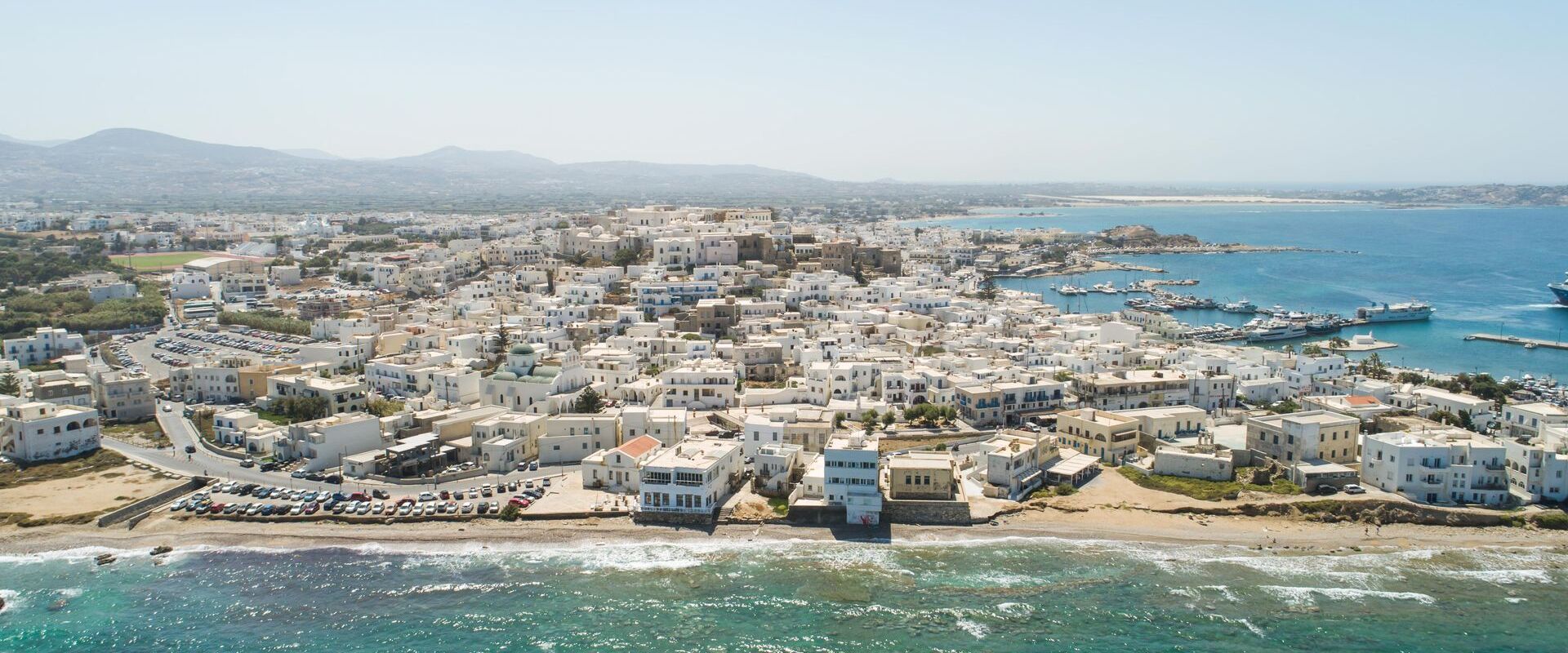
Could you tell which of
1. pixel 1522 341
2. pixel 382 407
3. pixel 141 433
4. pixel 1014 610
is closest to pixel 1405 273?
pixel 1522 341

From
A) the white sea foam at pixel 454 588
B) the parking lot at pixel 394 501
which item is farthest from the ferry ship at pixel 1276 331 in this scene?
the white sea foam at pixel 454 588

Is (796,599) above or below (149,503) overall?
below

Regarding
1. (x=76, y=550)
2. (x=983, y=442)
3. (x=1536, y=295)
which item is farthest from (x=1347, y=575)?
(x=1536, y=295)

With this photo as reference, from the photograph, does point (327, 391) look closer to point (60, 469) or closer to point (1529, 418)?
point (60, 469)

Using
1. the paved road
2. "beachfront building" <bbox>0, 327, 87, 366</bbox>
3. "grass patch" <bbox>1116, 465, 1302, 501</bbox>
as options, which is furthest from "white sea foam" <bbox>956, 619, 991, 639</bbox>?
"beachfront building" <bbox>0, 327, 87, 366</bbox>

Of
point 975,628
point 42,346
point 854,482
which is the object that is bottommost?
point 975,628

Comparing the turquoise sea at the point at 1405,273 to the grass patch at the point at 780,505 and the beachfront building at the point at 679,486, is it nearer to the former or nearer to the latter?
the grass patch at the point at 780,505

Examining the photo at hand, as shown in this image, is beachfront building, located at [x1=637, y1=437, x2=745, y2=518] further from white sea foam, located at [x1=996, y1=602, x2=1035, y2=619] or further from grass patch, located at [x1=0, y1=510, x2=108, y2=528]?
grass patch, located at [x1=0, y1=510, x2=108, y2=528]
